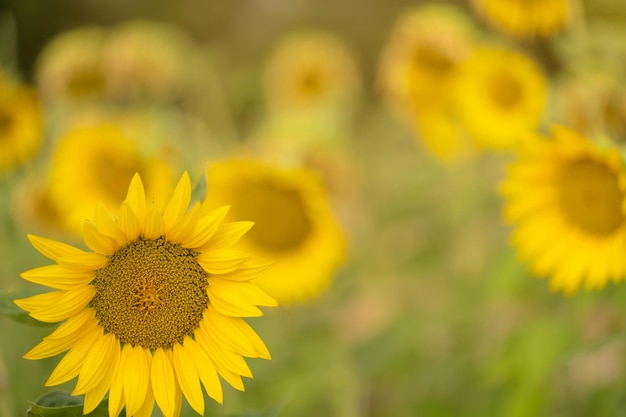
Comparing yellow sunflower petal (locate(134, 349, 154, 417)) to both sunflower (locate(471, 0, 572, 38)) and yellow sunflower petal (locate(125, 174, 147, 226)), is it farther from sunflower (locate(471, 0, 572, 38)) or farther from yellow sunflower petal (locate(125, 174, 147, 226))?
sunflower (locate(471, 0, 572, 38))

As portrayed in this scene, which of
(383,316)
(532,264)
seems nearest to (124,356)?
(532,264)

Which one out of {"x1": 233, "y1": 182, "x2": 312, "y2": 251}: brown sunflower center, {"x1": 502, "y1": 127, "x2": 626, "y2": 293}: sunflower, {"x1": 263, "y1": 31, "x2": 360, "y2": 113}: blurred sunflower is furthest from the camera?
{"x1": 263, "y1": 31, "x2": 360, "y2": 113}: blurred sunflower

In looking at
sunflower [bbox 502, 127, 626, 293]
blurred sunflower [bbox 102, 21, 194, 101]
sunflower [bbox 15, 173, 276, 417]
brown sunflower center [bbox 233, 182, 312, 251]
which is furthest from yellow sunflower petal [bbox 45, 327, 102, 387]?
blurred sunflower [bbox 102, 21, 194, 101]

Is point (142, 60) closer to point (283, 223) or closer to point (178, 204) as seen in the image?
point (283, 223)

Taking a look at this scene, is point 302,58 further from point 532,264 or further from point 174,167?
point 532,264

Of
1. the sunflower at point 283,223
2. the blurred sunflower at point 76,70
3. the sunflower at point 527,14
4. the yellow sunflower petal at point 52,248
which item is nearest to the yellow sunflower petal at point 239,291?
the yellow sunflower petal at point 52,248

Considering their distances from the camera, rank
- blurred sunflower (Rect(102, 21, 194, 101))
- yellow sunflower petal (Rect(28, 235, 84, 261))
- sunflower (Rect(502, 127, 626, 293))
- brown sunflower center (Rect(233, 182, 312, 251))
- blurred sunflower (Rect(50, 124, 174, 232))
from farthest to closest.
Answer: blurred sunflower (Rect(102, 21, 194, 101)), blurred sunflower (Rect(50, 124, 174, 232)), brown sunflower center (Rect(233, 182, 312, 251)), sunflower (Rect(502, 127, 626, 293)), yellow sunflower petal (Rect(28, 235, 84, 261))

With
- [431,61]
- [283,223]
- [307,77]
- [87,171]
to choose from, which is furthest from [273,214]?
[307,77]
